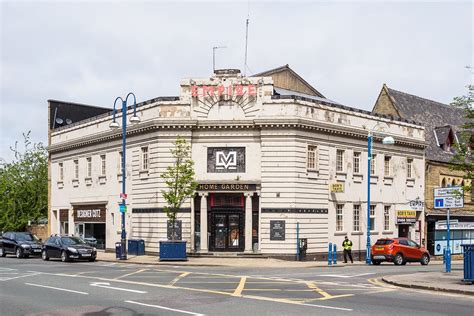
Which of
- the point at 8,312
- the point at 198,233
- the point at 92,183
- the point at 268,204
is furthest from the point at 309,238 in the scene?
the point at 8,312

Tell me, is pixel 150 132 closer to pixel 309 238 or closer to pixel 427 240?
pixel 309 238

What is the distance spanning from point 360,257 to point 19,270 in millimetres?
22079

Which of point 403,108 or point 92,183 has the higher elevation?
point 403,108

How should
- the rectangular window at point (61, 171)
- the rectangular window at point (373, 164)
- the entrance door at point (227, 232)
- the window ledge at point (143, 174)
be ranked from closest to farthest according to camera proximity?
the entrance door at point (227, 232)
the window ledge at point (143, 174)
the rectangular window at point (373, 164)
the rectangular window at point (61, 171)

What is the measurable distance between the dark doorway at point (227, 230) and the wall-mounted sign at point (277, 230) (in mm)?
1879

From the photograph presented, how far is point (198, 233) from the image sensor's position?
36.6m

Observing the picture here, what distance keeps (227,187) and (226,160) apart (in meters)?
1.65

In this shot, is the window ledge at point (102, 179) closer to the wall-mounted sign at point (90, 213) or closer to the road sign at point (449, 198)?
the wall-mounted sign at point (90, 213)

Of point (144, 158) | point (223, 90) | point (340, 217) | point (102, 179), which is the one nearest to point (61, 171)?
point (102, 179)

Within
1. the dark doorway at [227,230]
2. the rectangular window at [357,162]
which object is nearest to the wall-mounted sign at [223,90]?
the dark doorway at [227,230]

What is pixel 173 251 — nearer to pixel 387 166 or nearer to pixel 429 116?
pixel 387 166

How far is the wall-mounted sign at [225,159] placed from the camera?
120 ft

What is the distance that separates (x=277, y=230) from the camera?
35.4 metres

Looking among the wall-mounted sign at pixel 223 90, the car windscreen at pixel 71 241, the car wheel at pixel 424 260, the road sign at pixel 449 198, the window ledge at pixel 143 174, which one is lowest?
the car wheel at pixel 424 260
